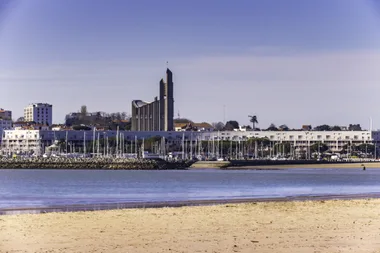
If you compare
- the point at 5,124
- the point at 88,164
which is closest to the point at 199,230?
the point at 88,164

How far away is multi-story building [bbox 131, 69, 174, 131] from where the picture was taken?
158125 mm

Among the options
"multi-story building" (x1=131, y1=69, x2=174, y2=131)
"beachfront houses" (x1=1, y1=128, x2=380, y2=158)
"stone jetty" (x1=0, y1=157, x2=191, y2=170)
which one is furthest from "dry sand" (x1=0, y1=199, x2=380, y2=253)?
"multi-story building" (x1=131, y1=69, x2=174, y2=131)

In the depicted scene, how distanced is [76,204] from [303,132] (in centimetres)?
14557

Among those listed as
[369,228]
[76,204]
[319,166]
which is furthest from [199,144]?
[369,228]

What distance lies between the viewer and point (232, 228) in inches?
820

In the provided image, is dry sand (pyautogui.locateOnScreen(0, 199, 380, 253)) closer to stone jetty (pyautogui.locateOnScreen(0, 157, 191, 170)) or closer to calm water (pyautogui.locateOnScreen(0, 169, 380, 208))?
calm water (pyautogui.locateOnScreen(0, 169, 380, 208))

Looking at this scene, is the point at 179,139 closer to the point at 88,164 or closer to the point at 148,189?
the point at 88,164

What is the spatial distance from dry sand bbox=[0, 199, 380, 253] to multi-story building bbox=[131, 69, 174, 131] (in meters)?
129

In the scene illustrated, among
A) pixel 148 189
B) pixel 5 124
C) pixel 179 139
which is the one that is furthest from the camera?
pixel 5 124

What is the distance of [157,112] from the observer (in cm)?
16750

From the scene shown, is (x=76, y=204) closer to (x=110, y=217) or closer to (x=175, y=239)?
(x=110, y=217)

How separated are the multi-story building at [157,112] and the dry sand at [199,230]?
425 ft

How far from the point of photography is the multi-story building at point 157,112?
158125mm

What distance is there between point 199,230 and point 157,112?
14738cm
